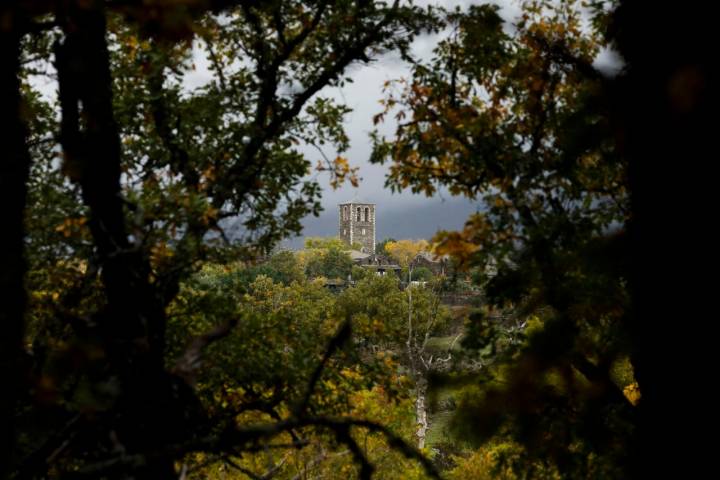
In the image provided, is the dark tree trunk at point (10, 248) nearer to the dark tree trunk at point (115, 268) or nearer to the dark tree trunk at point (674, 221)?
the dark tree trunk at point (115, 268)

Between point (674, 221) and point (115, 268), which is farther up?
point (674, 221)

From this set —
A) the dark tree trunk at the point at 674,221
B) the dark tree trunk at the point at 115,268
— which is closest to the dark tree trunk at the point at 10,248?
the dark tree trunk at the point at 115,268

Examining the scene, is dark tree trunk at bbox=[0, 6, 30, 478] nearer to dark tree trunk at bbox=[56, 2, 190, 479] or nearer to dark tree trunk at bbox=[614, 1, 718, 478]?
dark tree trunk at bbox=[56, 2, 190, 479]

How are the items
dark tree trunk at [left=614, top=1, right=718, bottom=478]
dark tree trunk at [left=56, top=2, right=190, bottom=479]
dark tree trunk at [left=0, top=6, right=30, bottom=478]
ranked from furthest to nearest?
dark tree trunk at [left=56, top=2, right=190, bottom=479] < dark tree trunk at [left=0, top=6, right=30, bottom=478] < dark tree trunk at [left=614, top=1, right=718, bottom=478]

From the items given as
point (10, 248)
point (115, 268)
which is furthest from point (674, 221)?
point (115, 268)

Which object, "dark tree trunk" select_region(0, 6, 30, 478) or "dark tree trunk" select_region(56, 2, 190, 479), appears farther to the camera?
"dark tree trunk" select_region(56, 2, 190, 479)

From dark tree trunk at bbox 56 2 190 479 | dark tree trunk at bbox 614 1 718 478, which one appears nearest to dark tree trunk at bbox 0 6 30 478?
dark tree trunk at bbox 56 2 190 479

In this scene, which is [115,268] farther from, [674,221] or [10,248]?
[674,221]

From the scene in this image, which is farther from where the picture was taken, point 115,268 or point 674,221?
point 115,268

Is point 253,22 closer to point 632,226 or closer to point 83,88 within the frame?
point 83,88

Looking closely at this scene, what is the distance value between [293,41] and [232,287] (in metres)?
3.24

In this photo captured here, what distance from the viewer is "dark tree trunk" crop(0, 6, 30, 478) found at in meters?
2.54

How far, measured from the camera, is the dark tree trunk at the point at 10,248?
2.54 metres

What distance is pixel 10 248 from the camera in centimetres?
262
